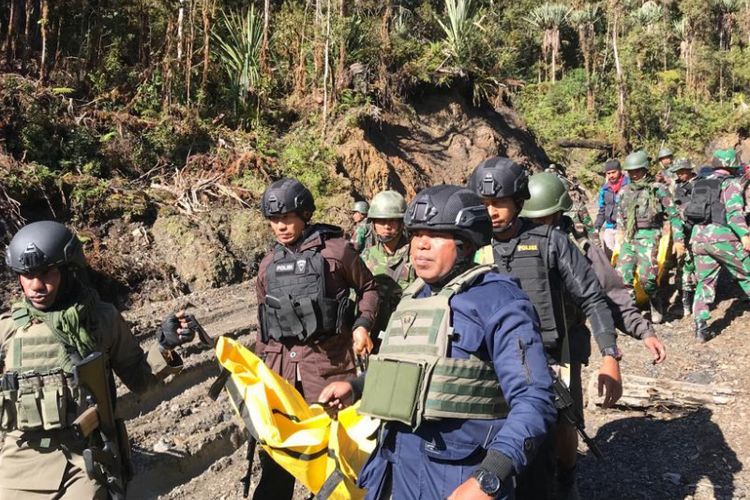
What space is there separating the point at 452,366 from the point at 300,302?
169 cm

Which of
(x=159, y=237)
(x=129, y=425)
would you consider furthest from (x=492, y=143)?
(x=129, y=425)

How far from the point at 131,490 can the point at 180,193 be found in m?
7.57

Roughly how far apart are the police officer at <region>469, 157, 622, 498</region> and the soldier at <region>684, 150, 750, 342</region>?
468 centimetres

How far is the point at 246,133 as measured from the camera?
14.2 metres

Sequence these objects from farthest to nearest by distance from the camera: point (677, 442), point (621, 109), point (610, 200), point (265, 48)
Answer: point (621, 109), point (265, 48), point (610, 200), point (677, 442)

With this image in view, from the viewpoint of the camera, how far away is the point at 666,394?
589 cm

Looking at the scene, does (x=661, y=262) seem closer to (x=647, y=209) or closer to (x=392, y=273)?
(x=647, y=209)

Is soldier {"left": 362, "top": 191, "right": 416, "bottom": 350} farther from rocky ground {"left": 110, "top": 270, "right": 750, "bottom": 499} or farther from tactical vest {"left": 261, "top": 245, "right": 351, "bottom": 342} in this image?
rocky ground {"left": 110, "top": 270, "right": 750, "bottom": 499}

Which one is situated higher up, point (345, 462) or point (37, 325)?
point (37, 325)

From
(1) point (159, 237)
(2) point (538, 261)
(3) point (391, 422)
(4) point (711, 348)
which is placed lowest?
(4) point (711, 348)

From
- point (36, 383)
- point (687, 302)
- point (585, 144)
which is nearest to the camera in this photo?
point (36, 383)

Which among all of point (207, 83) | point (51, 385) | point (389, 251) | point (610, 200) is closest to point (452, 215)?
point (51, 385)

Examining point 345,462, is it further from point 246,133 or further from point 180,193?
point 246,133

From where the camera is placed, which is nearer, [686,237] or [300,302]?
[300,302]
